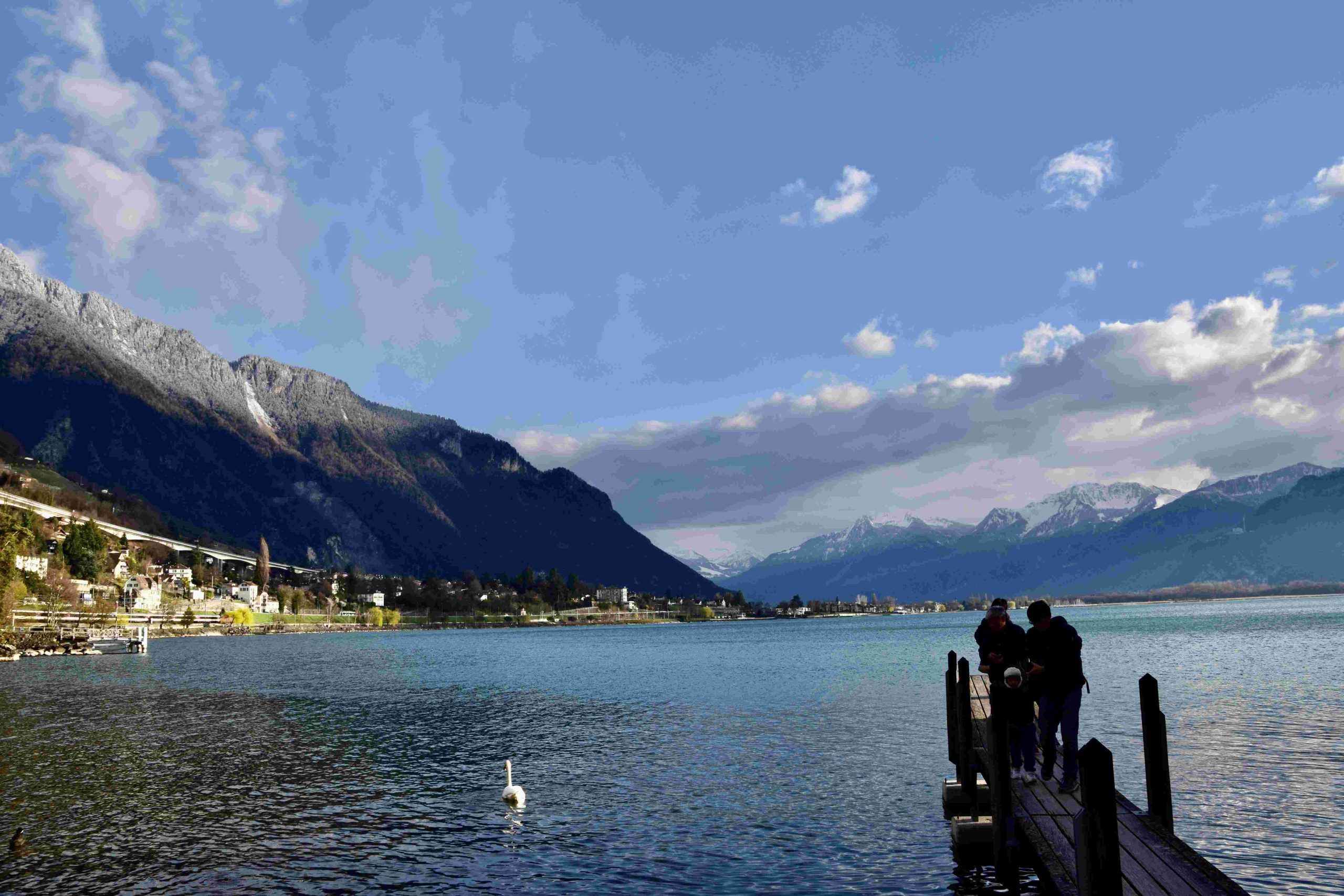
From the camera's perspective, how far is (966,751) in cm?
2544

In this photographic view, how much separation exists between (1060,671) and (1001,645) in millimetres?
1435

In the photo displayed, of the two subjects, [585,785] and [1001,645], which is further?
[585,785]

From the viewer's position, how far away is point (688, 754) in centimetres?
4097

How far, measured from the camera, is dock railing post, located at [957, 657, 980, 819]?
2462cm

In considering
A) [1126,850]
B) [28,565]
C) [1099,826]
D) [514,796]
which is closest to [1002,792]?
[1126,850]

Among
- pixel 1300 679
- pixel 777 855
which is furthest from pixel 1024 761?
pixel 1300 679

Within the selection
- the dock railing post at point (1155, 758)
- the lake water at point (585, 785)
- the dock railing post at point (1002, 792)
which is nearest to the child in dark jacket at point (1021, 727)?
the dock railing post at point (1002, 792)

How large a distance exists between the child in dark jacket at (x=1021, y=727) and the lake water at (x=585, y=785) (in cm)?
300

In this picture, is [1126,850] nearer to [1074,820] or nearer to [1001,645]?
[1074,820]

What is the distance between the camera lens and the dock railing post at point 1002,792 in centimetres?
1916

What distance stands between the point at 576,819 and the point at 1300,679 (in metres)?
62.4

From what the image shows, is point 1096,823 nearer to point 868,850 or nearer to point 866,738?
point 868,850

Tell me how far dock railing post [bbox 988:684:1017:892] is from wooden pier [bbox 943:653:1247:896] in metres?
0.02

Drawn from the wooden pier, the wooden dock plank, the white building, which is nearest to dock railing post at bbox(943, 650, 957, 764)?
the wooden pier
